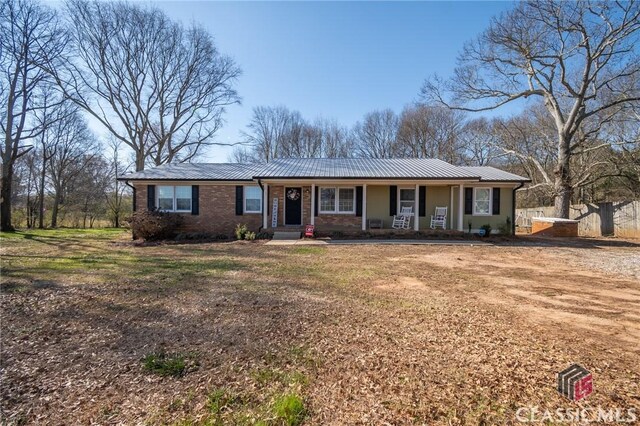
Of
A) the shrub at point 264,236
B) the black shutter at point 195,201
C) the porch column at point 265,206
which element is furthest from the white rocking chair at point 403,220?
the black shutter at point 195,201

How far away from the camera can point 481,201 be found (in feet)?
47.6

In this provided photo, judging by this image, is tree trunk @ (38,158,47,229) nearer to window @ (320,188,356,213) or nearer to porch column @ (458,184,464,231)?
window @ (320,188,356,213)

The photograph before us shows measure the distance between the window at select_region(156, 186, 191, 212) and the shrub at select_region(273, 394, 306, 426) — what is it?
44.3 ft

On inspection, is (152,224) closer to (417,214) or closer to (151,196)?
(151,196)

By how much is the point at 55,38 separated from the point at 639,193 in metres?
35.7

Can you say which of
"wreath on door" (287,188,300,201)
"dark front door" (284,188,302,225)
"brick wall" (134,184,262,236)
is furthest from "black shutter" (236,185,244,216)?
"wreath on door" (287,188,300,201)

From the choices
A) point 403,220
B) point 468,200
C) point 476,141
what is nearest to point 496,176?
point 468,200

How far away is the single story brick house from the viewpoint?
44.8 feet

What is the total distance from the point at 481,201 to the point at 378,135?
73.9 ft

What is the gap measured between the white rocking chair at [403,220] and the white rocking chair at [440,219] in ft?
3.59

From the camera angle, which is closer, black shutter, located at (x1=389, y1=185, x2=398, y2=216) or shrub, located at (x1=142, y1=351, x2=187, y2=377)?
shrub, located at (x1=142, y1=351, x2=187, y2=377)

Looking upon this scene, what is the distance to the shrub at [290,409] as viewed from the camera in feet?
6.67

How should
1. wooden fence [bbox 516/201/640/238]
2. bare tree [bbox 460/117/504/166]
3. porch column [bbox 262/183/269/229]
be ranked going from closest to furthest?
porch column [bbox 262/183/269/229] → wooden fence [bbox 516/201/640/238] → bare tree [bbox 460/117/504/166]

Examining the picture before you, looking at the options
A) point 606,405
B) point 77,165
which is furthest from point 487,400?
point 77,165
